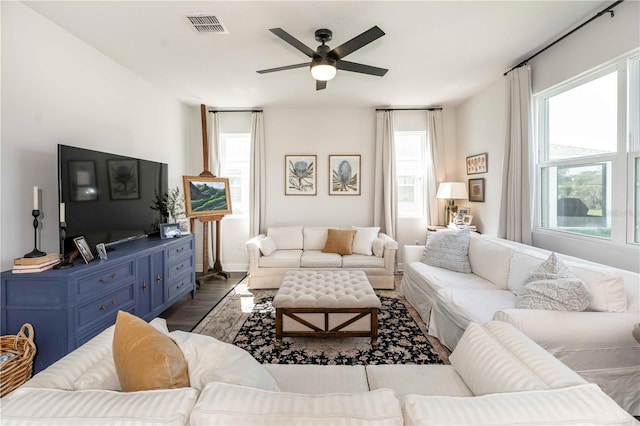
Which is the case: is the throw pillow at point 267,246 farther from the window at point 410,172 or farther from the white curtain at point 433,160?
the white curtain at point 433,160

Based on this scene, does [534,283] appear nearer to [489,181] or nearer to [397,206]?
[489,181]

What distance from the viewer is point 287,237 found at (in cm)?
460

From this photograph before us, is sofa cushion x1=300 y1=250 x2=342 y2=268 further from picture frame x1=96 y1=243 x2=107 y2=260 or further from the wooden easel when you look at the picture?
picture frame x1=96 y1=243 x2=107 y2=260

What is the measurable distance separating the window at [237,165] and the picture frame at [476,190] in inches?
143

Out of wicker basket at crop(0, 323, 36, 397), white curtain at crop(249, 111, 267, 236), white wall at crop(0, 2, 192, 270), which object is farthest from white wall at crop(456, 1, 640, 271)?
white wall at crop(0, 2, 192, 270)

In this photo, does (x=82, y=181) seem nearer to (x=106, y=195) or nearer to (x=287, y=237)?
(x=106, y=195)

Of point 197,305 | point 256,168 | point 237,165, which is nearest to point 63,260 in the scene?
point 197,305

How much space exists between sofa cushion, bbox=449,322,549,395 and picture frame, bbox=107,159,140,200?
3119mm

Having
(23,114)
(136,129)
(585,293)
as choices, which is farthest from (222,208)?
(585,293)

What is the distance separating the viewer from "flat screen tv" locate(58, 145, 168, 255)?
90.6 inches

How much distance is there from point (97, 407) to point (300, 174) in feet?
14.5

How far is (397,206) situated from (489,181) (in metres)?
1.37

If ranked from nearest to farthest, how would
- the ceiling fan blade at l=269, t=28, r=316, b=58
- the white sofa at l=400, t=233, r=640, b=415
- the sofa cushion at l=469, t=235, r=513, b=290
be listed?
the white sofa at l=400, t=233, r=640, b=415 < the ceiling fan blade at l=269, t=28, r=316, b=58 < the sofa cushion at l=469, t=235, r=513, b=290

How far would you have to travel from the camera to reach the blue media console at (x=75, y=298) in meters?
2.02
